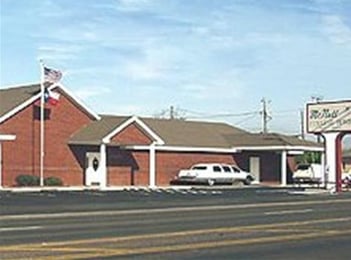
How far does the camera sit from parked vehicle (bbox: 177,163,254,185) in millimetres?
59188

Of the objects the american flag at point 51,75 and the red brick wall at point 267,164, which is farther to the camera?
the red brick wall at point 267,164

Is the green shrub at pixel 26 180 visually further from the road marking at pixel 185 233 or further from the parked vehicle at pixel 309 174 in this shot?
the road marking at pixel 185 233

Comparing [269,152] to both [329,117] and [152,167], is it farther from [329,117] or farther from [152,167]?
[152,167]

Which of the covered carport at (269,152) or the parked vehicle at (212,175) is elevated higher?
the covered carport at (269,152)

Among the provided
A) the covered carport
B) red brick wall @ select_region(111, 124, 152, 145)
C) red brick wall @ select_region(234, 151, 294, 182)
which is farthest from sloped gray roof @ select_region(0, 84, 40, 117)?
red brick wall @ select_region(234, 151, 294, 182)

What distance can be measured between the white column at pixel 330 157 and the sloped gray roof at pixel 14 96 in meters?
16.7

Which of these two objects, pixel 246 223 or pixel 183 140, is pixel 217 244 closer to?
pixel 246 223

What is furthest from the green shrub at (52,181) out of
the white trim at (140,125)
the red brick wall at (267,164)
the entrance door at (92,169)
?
the red brick wall at (267,164)

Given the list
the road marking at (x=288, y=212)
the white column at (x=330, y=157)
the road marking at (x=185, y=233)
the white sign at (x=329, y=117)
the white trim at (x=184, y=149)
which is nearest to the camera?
the road marking at (x=185, y=233)

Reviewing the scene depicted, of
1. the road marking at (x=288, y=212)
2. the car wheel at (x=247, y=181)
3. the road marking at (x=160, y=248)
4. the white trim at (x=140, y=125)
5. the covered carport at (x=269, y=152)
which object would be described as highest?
the white trim at (x=140, y=125)

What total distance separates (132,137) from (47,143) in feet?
17.8

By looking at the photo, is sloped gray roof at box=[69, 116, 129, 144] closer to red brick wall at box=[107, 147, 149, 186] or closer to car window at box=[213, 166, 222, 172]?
red brick wall at box=[107, 147, 149, 186]

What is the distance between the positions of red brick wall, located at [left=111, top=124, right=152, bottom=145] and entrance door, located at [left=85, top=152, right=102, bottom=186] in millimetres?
1651

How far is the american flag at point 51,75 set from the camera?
171 feet
